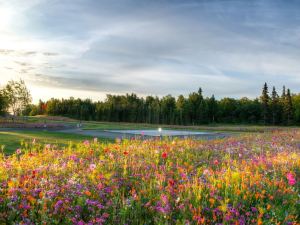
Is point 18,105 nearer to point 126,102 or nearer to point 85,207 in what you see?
point 126,102

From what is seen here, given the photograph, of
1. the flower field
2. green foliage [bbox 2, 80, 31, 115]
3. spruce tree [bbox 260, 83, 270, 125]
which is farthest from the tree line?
the flower field

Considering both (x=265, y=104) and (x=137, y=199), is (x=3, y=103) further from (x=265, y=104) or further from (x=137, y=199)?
(x=265, y=104)

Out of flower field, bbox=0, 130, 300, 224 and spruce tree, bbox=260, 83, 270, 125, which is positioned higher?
spruce tree, bbox=260, 83, 270, 125

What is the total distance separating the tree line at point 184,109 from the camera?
78438mm

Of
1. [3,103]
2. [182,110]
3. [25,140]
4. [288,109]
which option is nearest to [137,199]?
[25,140]

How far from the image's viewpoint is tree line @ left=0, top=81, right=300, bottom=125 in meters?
78.4

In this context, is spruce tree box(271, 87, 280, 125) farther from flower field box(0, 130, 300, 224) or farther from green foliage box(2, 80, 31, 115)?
flower field box(0, 130, 300, 224)

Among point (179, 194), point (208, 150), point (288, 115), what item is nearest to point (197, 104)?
point (288, 115)

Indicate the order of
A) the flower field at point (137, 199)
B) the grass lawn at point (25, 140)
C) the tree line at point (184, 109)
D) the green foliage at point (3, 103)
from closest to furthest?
the flower field at point (137, 199)
the grass lawn at point (25, 140)
the green foliage at point (3, 103)
the tree line at point (184, 109)

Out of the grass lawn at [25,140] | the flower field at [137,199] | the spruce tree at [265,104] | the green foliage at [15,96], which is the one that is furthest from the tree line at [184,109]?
the flower field at [137,199]

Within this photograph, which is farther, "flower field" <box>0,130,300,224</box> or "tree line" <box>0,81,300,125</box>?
"tree line" <box>0,81,300,125</box>

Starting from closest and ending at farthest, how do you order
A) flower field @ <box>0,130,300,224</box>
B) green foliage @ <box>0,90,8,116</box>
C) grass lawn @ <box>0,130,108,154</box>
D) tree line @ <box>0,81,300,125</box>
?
flower field @ <box>0,130,300,224</box>
grass lawn @ <box>0,130,108,154</box>
green foliage @ <box>0,90,8,116</box>
tree line @ <box>0,81,300,125</box>

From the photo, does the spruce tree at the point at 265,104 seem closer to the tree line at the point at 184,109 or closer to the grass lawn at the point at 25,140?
the tree line at the point at 184,109

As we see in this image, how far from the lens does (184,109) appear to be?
79.9 metres
